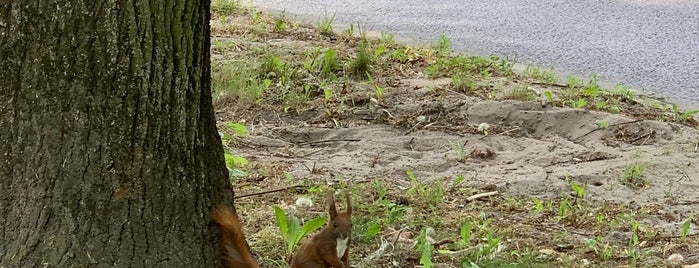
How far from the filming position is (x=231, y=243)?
2467 millimetres

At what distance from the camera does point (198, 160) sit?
2.39 m

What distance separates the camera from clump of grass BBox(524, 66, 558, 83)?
5432mm

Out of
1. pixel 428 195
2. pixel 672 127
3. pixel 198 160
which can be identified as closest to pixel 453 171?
pixel 428 195

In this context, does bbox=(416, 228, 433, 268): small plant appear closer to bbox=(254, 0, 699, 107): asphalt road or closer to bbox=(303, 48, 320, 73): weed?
bbox=(303, 48, 320, 73): weed

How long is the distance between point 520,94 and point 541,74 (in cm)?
71

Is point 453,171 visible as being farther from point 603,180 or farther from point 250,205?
point 250,205

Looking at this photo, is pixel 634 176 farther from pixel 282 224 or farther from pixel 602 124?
pixel 282 224

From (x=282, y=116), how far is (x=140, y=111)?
2.50 m

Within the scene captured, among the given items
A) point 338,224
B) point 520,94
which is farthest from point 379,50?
point 338,224

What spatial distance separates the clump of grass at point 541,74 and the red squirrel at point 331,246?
300 cm

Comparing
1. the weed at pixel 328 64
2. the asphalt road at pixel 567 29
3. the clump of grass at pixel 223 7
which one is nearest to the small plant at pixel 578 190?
the weed at pixel 328 64

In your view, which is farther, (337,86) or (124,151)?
(337,86)

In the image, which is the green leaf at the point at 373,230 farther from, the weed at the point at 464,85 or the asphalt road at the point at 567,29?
the asphalt road at the point at 567,29

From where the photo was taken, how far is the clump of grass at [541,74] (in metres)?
5.43
